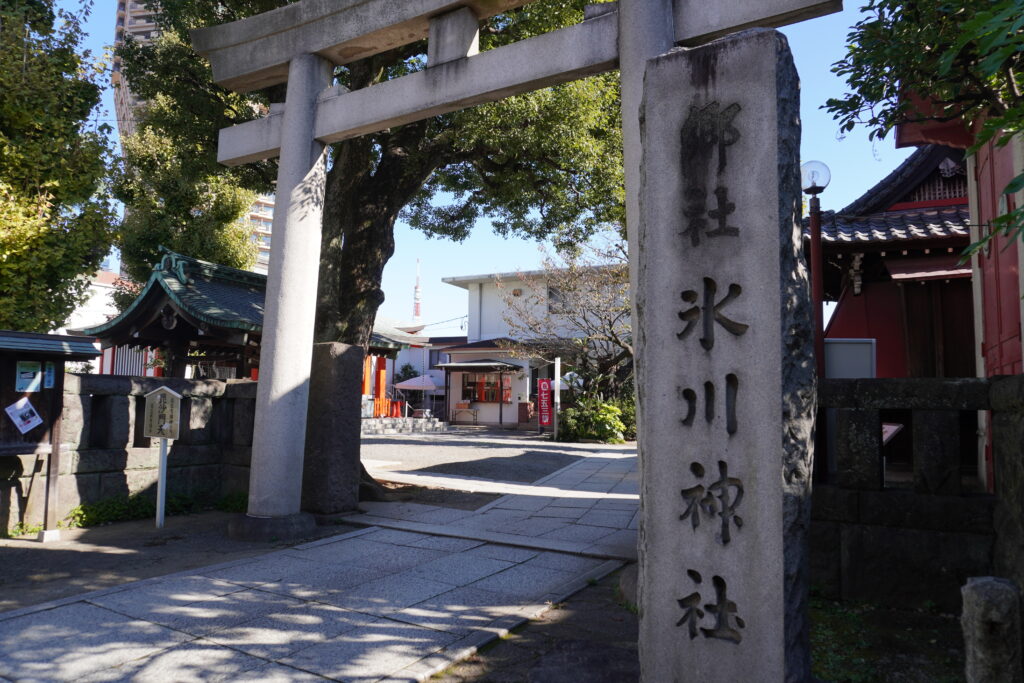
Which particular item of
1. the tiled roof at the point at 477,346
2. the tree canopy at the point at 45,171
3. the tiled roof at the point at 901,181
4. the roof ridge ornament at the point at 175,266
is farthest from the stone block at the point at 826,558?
the tiled roof at the point at 477,346

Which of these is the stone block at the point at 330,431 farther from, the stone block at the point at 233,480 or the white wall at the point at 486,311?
the white wall at the point at 486,311

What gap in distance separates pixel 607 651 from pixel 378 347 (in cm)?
1421

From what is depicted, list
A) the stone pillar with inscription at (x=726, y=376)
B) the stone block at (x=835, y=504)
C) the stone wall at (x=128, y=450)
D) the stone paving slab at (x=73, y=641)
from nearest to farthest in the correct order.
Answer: the stone pillar with inscription at (x=726, y=376)
the stone paving slab at (x=73, y=641)
the stone block at (x=835, y=504)
the stone wall at (x=128, y=450)

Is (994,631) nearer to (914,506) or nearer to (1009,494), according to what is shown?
(1009,494)

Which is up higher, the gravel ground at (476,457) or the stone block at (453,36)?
the stone block at (453,36)

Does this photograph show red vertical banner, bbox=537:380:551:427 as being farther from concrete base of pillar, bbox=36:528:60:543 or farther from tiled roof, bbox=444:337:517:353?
concrete base of pillar, bbox=36:528:60:543

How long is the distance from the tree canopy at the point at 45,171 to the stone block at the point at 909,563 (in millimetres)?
10090

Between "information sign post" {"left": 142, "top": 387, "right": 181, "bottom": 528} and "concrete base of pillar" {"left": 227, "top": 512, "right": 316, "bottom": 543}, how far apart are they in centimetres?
94

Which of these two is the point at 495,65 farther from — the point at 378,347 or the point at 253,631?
the point at 378,347

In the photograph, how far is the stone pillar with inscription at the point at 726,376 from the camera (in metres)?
2.99

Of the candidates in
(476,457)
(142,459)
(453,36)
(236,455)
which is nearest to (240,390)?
(236,455)

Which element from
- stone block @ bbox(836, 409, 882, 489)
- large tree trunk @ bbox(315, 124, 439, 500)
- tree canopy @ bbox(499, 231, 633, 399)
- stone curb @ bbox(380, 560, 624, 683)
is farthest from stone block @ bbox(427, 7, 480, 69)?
tree canopy @ bbox(499, 231, 633, 399)

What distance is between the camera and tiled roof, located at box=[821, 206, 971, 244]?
28.1 ft

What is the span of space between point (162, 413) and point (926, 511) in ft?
23.9
